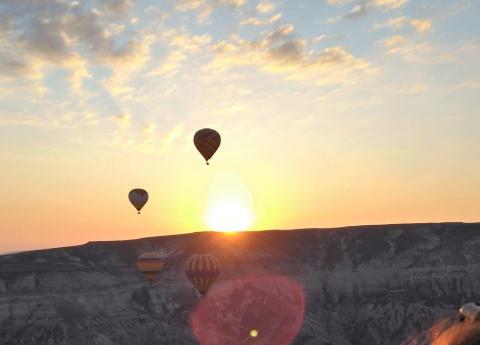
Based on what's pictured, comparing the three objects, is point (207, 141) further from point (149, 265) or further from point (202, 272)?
point (149, 265)

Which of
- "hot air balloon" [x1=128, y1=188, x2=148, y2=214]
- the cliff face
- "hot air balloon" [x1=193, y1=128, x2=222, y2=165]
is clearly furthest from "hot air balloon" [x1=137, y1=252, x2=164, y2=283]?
"hot air balloon" [x1=193, y1=128, x2=222, y2=165]

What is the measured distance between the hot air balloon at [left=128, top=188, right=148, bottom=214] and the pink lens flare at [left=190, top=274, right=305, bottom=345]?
62.7 feet

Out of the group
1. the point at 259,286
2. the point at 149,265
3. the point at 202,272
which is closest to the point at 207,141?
the point at 202,272

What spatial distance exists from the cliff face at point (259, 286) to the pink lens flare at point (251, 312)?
0.42 m

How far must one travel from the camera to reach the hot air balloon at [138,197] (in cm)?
7494

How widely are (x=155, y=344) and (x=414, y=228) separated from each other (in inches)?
1645

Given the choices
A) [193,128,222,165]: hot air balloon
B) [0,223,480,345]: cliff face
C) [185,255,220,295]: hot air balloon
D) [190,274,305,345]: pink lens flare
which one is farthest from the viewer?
[190,274,305,345]: pink lens flare

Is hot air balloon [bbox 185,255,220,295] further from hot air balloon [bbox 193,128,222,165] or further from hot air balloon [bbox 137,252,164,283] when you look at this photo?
hot air balloon [bbox 193,128,222,165]

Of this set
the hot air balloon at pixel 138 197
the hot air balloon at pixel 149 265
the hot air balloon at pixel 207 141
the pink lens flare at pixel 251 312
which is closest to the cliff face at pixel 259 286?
the pink lens flare at pixel 251 312

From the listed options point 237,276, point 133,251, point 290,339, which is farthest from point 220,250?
point 290,339

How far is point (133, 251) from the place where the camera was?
3782 inches

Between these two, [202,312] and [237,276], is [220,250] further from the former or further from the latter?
[202,312]

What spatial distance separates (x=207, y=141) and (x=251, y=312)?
3594cm

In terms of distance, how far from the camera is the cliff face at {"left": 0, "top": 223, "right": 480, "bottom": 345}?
83.4 m
